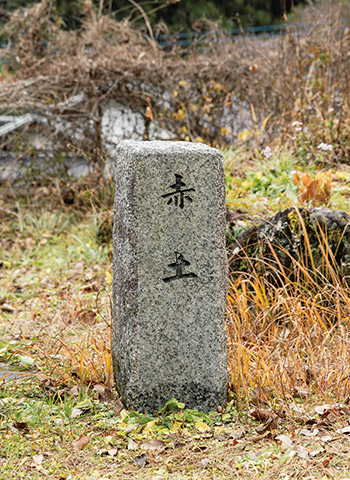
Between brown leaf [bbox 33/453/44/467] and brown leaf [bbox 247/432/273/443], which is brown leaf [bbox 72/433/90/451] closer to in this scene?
brown leaf [bbox 33/453/44/467]

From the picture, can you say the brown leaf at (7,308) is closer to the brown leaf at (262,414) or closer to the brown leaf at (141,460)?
the brown leaf at (141,460)

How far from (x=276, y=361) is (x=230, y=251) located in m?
1.23

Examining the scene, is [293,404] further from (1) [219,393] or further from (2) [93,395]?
(2) [93,395]

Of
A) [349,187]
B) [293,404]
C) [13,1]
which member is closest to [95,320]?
[293,404]

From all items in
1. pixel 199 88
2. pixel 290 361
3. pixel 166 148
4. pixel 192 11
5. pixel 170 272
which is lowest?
pixel 290 361

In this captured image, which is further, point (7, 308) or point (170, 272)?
point (7, 308)

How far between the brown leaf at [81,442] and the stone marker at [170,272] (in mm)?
281

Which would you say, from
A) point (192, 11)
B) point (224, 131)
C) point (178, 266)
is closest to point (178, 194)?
point (178, 266)

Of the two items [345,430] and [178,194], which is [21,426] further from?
[345,430]

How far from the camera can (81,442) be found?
8.66 feet

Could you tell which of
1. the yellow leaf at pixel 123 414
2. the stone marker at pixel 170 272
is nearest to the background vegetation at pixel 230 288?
the yellow leaf at pixel 123 414

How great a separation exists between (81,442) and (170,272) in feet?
3.00

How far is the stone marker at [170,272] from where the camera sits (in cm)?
260

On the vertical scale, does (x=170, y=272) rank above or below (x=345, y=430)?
above
